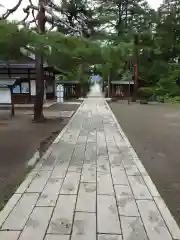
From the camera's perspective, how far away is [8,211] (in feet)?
13.4

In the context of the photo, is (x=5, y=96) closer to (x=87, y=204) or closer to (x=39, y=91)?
(x=39, y=91)

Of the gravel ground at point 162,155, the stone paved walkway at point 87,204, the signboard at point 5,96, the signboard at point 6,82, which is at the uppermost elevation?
the signboard at point 6,82

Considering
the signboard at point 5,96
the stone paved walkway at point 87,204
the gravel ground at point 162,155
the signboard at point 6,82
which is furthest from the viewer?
the signboard at point 5,96

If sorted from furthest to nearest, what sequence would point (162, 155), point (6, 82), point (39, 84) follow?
1. point (6, 82)
2. point (39, 84)
3. point (162, 155)

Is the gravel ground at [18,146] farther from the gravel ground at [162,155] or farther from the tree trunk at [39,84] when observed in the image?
the gravel ground at [162,155]

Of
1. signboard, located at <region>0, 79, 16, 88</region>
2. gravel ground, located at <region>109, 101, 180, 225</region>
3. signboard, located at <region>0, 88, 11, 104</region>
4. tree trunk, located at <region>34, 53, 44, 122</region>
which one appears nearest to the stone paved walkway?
gravel ground, located at <region>109, 101, 180, 225</region>

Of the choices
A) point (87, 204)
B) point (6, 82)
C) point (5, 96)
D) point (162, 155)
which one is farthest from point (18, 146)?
point (5, 96)

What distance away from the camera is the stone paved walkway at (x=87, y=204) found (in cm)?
353

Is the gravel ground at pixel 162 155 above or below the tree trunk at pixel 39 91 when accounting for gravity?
below

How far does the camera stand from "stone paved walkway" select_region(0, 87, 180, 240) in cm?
353

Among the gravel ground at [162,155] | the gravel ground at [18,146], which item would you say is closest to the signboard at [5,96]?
the gravel ground at [18,146]

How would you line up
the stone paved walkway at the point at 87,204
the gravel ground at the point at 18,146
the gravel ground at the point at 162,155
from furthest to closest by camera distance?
the gravel ground at the point at 18,146, the gravel ground at the point at 162,155, the stone paved walkway at the point at 87,204

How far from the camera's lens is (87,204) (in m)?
4.36

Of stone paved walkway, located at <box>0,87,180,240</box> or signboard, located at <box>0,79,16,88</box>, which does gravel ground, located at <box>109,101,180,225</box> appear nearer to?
stone paved walkway, located at <box>0,87,180,240</box>
